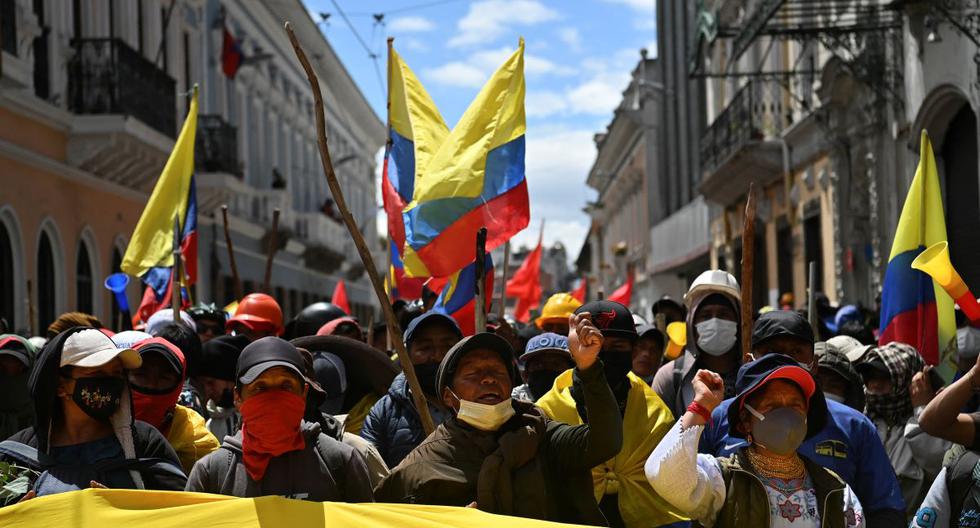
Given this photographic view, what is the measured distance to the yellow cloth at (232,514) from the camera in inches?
154

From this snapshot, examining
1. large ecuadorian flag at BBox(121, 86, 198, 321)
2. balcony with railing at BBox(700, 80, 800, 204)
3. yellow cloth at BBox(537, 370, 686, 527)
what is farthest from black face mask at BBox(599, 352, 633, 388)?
balcony with railing at BBox(700, 80, 800, 204)

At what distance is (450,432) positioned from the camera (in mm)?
4262

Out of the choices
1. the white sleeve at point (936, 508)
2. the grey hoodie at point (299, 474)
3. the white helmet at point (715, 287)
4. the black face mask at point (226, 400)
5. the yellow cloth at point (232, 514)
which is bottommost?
the white sleeve at point (936, 508)

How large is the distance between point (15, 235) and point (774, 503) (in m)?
15.7

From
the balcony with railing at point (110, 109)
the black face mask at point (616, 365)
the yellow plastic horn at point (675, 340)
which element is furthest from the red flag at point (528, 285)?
the black face mask at point (616, 365)

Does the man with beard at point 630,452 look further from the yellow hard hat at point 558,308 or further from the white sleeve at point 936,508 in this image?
the yellow hard hat at point 558,308

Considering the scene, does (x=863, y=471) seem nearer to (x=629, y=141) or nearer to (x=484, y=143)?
(x=484, y=143)

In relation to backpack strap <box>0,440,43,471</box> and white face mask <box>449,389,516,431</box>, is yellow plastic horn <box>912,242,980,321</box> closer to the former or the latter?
white face mask <box>449,389,516,431</box>

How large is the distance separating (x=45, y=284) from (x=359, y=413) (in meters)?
14.3

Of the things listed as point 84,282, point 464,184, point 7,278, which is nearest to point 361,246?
point 464,184

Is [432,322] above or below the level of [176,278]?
below

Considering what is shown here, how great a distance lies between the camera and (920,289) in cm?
782

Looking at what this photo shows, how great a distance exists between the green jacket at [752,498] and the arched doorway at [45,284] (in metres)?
16.2

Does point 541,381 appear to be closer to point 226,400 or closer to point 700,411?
point 226,400
